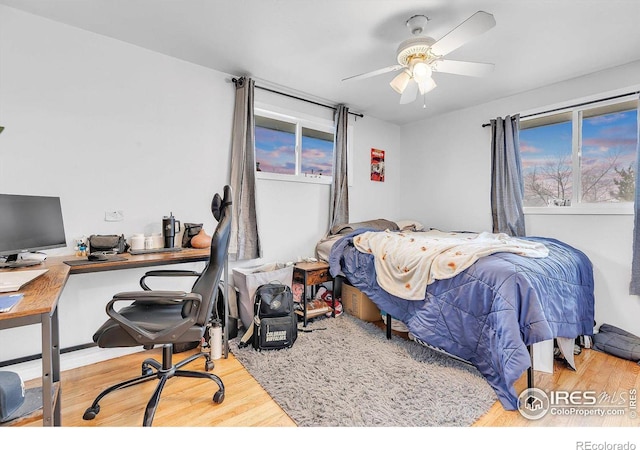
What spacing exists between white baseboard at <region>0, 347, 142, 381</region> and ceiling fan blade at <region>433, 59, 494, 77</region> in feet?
10.5

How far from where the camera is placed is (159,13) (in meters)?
2.02

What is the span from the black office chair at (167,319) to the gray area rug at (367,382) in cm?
47

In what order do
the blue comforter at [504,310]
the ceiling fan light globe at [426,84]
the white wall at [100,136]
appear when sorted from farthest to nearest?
1. the ceiling fan light globe at [426,84]
2. the white wall at [100,136]
3. the blue comforter at [504,310]

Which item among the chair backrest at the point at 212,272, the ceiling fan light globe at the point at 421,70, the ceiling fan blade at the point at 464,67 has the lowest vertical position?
the chair backrest at the point at 212,272

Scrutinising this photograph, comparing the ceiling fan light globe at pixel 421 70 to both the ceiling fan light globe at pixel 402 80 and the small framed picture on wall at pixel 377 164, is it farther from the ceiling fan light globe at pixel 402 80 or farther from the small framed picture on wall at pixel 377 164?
the small framed picture on wall at pixel 377 164

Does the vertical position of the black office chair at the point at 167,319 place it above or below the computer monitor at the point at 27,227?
below

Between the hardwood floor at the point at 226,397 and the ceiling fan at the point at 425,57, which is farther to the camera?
the ceiling fan at the point at 425,57

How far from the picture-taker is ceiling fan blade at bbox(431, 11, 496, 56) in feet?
5.34

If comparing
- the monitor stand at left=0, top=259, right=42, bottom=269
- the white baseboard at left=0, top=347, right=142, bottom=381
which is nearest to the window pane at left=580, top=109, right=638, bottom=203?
the white baseboard at left=0, top=347, right=142, bottom=381

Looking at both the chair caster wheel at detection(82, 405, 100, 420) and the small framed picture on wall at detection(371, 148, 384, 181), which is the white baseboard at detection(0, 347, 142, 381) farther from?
the small framed picture on wall at detection(371, 148, 384, 181)

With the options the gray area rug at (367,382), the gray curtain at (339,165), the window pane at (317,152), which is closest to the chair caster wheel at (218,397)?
the gray area rug at (367,382)

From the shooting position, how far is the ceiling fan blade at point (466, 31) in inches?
64.1

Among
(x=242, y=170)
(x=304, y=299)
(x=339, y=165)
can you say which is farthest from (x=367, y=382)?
(x=339, y=165)

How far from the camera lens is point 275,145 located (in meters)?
3.29
